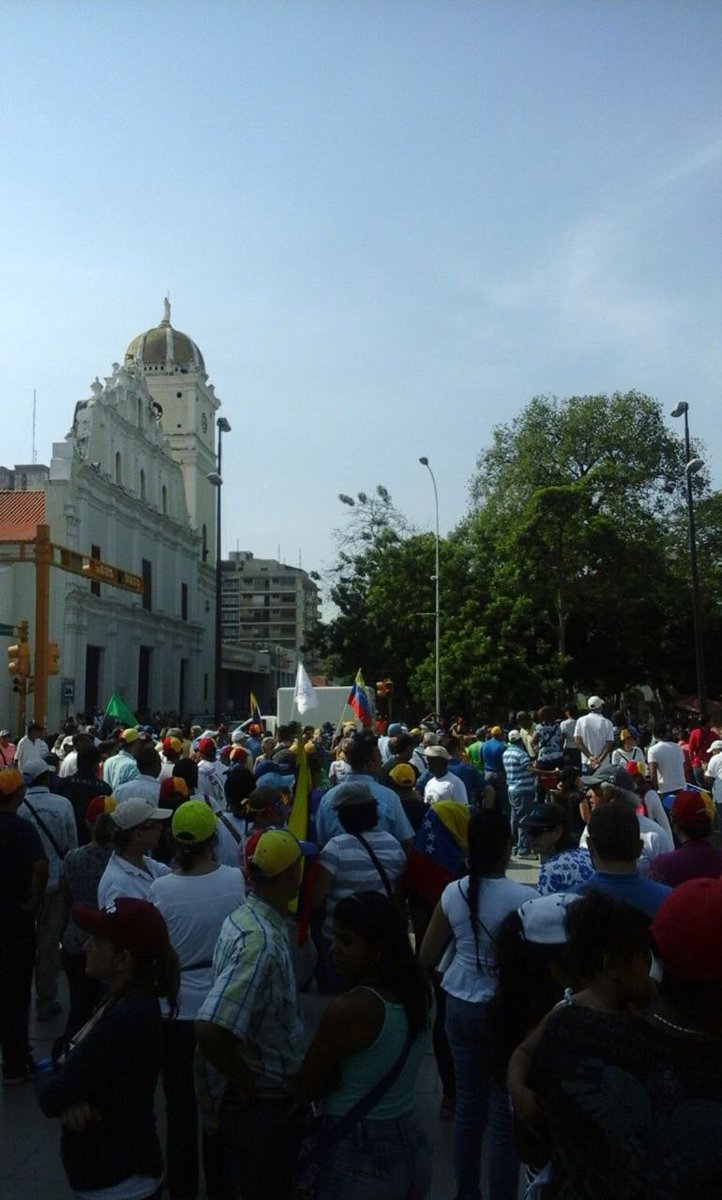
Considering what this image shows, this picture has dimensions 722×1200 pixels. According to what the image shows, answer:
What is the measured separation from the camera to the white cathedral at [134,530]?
135 ft

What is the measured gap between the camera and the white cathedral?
135ft

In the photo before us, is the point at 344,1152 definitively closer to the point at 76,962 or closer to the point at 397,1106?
the point at 397,1106

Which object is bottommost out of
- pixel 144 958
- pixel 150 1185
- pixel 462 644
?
pixel 150 1185

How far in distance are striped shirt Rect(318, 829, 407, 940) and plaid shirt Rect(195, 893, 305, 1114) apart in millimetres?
1675

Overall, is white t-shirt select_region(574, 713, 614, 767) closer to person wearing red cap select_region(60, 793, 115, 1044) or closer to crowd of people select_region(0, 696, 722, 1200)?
crowd of people select_region(0, 696, 722, 1200)

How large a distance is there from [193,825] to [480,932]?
125 cm

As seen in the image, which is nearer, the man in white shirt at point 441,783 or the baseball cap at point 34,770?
the baseball cap at point 34,770

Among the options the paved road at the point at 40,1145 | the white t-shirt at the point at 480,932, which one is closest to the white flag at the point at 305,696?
the paved road at the point at 40,1145

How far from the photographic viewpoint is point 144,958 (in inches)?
124

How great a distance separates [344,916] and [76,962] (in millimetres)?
3286

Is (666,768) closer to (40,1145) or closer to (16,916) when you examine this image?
(16,916)

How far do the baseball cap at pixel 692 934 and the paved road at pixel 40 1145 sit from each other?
3.13 metres

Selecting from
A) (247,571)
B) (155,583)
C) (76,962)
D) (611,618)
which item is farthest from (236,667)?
(76,962)

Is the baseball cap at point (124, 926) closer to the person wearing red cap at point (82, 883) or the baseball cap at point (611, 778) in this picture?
the person wearing red cap at point (82, 883)
